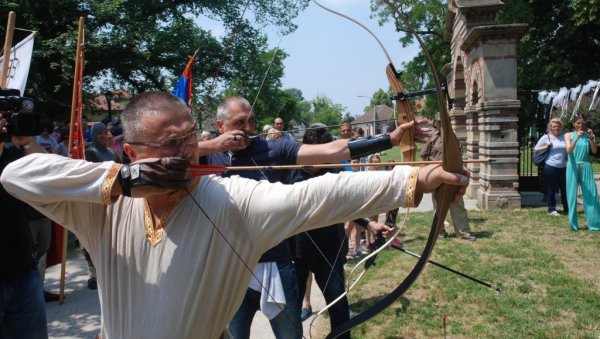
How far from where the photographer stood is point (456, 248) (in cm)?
694

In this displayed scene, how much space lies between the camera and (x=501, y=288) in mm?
5227

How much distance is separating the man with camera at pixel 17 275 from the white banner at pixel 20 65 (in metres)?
0.39

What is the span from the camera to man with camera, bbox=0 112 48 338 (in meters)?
2.61

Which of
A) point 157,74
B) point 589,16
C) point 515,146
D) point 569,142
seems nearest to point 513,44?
point 515,146

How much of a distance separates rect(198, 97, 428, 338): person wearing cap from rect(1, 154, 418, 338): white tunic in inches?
43.5

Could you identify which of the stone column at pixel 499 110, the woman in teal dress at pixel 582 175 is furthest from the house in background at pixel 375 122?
the woman in teal dress at pixel 582 175

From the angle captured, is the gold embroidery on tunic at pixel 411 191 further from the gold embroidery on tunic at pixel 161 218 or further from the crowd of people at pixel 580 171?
the crowd of people at pixel 580 171

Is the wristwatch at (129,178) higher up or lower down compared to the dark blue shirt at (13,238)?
higher up

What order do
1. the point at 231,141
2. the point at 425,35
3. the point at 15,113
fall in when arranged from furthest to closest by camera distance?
1. the point at 425,35
2. the point at 231,141
3. the point at 15,113

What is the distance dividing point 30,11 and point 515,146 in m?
14.3

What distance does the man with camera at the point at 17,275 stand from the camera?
2605mm

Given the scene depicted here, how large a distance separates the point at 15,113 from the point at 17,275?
35.5 inches

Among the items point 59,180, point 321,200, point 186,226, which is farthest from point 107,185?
point 321,200

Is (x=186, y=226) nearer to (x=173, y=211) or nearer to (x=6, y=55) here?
(x=173, y=211)
